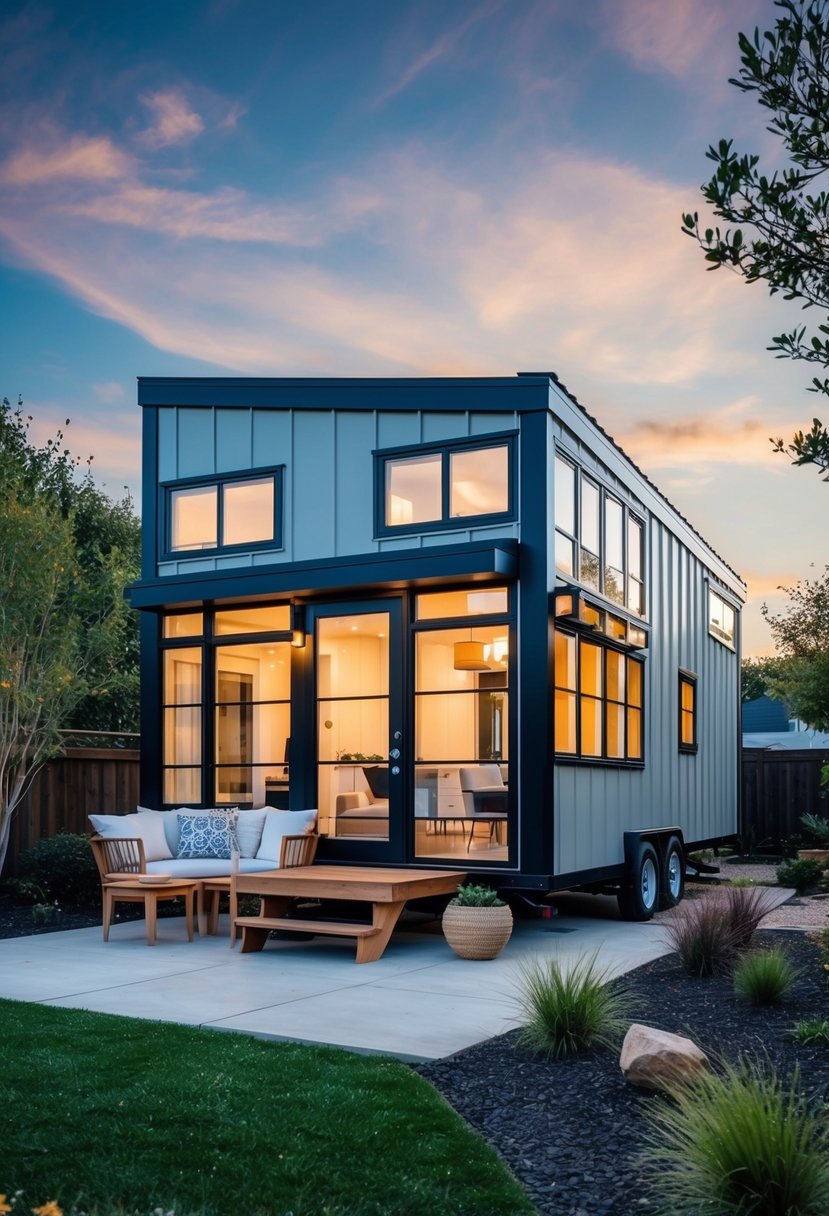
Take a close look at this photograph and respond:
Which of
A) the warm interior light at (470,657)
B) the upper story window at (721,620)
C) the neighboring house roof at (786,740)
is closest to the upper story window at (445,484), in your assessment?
the warm interior light at (470,657)

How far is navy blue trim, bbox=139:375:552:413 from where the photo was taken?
903cm

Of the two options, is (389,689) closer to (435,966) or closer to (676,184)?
(435,966)

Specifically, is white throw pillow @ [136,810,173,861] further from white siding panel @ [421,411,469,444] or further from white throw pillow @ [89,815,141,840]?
white siding panel @ [421,411,469,444]

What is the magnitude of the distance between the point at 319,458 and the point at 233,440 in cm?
103

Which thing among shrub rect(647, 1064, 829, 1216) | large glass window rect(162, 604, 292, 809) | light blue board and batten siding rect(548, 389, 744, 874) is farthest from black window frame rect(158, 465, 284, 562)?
shrub rect(647, 1064, 829, 1216)

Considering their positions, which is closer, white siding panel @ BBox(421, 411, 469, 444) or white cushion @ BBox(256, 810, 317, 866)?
white siding panel @ BBox(421, 411, 469, 444)

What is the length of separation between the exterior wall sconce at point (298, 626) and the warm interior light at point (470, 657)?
→ 147 cm

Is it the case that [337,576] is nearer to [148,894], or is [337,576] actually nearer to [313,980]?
[148,894]

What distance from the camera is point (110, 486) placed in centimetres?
1880

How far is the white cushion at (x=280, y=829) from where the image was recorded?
9.46 m

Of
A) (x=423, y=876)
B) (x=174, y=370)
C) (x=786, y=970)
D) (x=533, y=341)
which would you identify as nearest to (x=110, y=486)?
(x=174, y=370)

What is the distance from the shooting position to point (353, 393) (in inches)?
384

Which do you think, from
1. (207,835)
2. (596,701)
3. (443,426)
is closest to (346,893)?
(207,835)

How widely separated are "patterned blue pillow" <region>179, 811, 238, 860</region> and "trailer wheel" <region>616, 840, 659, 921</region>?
3534 millimetres
